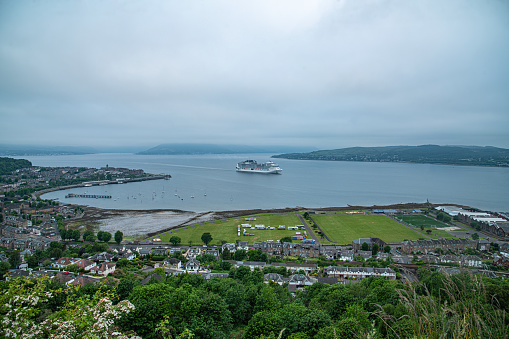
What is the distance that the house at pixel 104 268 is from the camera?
1341 centimetres

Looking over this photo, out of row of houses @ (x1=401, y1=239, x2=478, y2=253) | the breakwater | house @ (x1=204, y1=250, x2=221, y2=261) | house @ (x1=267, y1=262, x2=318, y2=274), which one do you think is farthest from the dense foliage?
the breakwater

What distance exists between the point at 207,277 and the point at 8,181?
166ft

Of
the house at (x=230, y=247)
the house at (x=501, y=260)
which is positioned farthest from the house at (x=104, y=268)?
the house at (x=501, y=260)

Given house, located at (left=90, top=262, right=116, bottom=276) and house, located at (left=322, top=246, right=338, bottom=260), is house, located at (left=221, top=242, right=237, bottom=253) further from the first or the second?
house, located at (left=90, top=262, right=116, bottom=276)

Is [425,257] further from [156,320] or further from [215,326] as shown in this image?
[156,320]

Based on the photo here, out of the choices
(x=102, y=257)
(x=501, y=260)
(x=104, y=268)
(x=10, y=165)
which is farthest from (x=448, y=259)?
(x=10, y=165)

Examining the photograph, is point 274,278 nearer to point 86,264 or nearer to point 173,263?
point 173,263

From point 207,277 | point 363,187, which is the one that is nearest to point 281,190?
point 363,187

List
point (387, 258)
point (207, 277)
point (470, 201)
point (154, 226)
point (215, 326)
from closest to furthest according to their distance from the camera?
point (215, 326), point (207, 277), point (387, 258), point (154, 226), point (470, 201)

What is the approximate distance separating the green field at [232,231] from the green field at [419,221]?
381 inches

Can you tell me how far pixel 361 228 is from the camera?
22.3 m

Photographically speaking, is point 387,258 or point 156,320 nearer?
point 156,320

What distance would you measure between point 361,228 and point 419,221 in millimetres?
6622

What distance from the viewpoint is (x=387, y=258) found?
15594 mm
